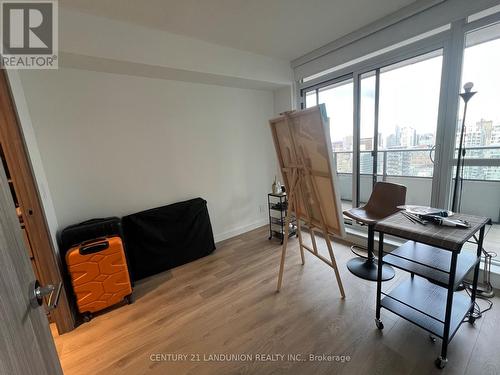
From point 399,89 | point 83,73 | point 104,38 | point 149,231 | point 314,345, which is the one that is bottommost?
point 314,345

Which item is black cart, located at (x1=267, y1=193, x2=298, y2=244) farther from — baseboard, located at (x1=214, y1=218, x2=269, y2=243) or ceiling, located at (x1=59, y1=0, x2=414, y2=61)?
ceiling, located at (x1=59, y1=0, x2=414, y2=61)

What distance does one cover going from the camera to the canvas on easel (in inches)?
69.2

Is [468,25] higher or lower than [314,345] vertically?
higher

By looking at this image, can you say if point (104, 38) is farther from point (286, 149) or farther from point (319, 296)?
point (319, 296)

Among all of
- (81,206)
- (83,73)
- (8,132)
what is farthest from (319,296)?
(83,73)

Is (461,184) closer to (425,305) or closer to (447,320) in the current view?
(425,305)

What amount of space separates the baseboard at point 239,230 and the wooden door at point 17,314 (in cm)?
269

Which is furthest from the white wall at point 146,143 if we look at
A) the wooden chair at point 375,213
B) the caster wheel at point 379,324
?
the caster wheel at point 379,324

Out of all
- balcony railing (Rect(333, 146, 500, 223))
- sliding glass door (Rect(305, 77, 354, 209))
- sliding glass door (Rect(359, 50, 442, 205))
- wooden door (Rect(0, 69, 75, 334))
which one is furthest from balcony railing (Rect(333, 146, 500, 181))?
wooden door (Rect(0, 69, 75, 334))

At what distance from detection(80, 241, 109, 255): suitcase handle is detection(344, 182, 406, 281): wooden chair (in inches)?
97.2

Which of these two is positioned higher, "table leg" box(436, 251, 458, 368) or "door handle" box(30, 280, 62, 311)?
"door handle" box(30, 280, 62, 311)

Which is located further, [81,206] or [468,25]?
[81,206]

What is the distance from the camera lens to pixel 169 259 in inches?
111

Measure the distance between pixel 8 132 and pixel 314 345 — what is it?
8.75ft
